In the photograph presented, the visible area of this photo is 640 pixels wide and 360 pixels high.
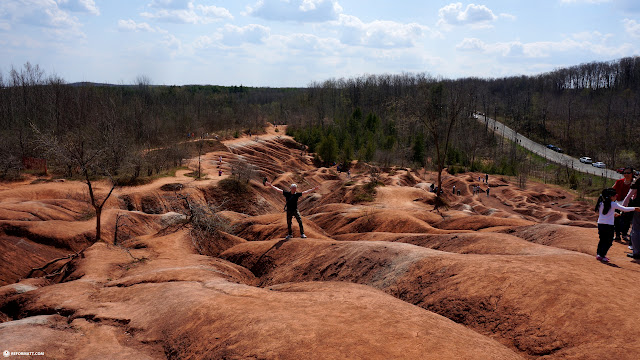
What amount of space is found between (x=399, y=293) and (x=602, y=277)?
13.1ft

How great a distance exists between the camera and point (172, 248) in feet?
48.4

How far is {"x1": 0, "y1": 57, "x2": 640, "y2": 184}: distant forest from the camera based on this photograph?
108 feet

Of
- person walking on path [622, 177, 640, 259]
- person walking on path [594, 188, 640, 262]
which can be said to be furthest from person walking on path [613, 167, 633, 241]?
person walking on path [594, 188, 640, 262]

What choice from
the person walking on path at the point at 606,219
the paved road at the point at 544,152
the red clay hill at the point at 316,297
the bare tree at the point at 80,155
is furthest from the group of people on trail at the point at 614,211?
the paved road at the point at 544,152

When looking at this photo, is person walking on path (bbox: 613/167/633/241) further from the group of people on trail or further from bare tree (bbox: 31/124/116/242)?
bare tree (bbox: 31/124/116/242)

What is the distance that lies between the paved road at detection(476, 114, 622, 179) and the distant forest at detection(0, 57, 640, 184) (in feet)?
8.92

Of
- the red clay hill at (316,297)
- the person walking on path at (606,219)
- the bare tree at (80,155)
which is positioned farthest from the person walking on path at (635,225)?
the bare tree at (80,155)

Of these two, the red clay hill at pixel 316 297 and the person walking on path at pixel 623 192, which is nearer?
the red clay hill at pixel 316 297

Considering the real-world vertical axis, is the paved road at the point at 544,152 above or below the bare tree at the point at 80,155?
below

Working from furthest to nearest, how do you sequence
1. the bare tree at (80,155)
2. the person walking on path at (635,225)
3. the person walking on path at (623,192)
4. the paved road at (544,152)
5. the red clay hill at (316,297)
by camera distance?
the paved road at (544,152) < the bare tree at (80,155) < the person walking on path at (623,192) < the person walking on path at (635,225) < the red clay hill at (316,297)

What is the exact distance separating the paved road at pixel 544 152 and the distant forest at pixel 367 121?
2719 millimetres

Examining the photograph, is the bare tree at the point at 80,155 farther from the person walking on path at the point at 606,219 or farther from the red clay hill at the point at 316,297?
the person walking on path at the point at 606,219

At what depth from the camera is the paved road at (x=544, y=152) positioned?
5894 cm

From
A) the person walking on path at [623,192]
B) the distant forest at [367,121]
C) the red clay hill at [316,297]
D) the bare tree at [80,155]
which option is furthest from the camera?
the distant forest at [367,121]
